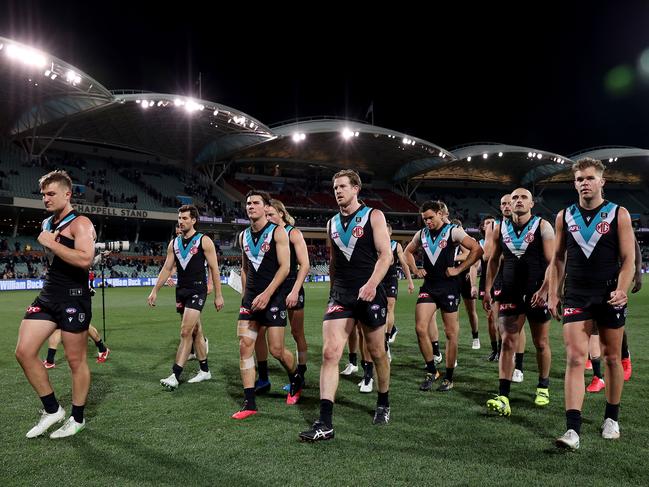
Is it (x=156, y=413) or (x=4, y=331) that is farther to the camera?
(x=4, y=331)

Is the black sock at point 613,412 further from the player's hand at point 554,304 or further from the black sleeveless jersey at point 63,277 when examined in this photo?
the black sleeveless jersey at point 63,277

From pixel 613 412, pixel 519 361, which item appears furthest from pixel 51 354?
pixel 613 412

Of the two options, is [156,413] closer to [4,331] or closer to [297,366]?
[297,366]

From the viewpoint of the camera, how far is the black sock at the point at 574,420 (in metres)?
3.81

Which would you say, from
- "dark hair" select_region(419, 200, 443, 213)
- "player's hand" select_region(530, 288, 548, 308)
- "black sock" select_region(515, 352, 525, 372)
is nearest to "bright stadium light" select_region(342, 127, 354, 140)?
"dark hair" select_region(419, 200, 443, 213)

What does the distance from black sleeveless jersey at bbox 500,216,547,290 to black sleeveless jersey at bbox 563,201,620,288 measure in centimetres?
106

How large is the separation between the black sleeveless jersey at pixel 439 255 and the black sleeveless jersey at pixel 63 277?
387 centimetres

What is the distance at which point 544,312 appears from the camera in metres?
5.01

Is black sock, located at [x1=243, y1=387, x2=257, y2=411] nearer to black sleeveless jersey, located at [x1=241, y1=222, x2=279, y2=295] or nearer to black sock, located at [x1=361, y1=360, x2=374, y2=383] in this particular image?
black sleeveless jersey, located at [x1=241, y1=222, x2=279, y2=295]

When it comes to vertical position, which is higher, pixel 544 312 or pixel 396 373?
pixel 544 312

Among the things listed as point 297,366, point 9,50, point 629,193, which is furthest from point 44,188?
point 629,193

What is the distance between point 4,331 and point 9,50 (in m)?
20.2

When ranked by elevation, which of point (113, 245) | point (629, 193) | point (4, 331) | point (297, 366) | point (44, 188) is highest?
point (629, 193)

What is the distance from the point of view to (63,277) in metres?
4.29
